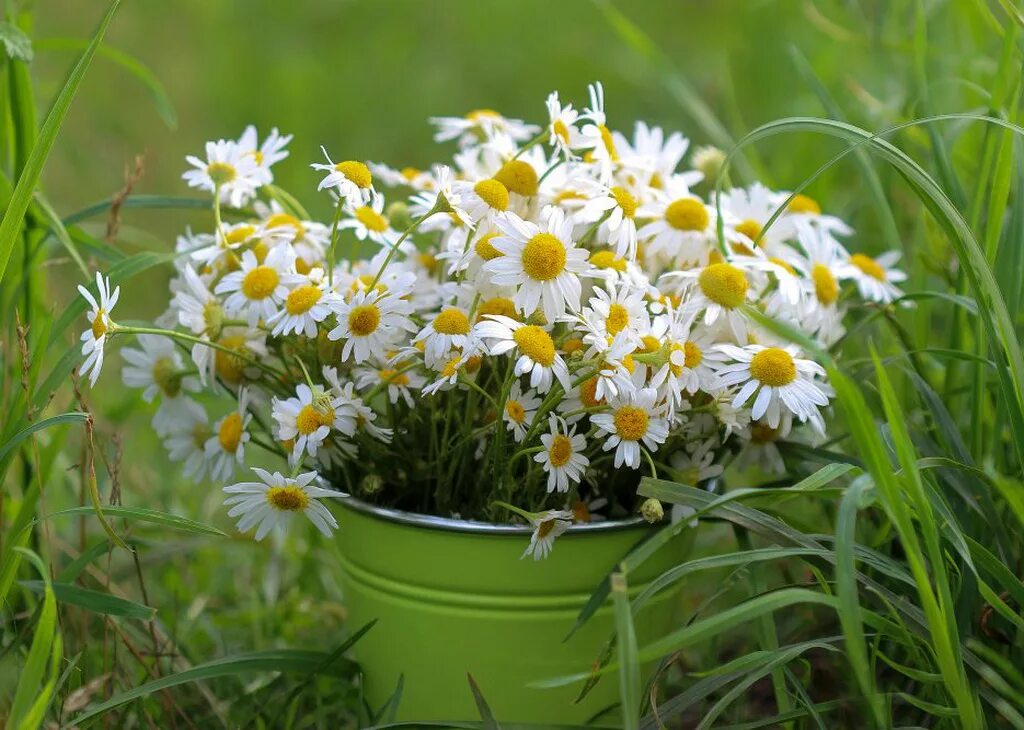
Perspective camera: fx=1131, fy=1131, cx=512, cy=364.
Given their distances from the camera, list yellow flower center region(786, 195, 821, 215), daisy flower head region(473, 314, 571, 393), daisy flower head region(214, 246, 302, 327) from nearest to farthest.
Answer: daisy flower head region(473, 314, 571, 393), daisy flower head region(214, 246, 302, 327), yellow flower center region(786, 195, 821, 215)

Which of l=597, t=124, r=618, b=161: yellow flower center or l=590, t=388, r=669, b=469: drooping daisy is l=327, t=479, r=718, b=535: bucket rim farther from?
l=597, t=124, r=618, b=161: yellow flower center

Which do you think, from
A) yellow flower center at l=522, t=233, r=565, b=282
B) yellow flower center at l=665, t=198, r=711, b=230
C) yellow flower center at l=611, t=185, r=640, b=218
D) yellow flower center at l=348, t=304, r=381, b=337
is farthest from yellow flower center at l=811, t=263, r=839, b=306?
yellow flower center at l=348, t=304, r=381, b=337

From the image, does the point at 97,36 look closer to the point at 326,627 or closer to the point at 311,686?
the point at 311,686

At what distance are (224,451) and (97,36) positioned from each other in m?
0.38

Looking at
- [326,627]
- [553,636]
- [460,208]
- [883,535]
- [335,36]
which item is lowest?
[326,627]

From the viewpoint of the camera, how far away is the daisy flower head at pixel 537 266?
2.98 ft

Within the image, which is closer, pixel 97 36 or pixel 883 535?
pixel 97 36

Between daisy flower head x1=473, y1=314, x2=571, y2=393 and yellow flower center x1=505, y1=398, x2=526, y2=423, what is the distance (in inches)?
2.2

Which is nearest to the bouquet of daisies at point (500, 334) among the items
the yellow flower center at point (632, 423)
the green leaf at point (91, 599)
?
the yellow flower center at point (632, 423)

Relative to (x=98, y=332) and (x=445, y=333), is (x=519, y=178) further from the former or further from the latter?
(x=98, y=332)

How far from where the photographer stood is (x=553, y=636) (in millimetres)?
Result: 1021

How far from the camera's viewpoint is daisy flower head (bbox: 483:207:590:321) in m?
0.91

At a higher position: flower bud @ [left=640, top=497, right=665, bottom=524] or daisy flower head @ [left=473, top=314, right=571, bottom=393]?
daisy flower head @ [left=473, top=314, right=571, bottom=393]

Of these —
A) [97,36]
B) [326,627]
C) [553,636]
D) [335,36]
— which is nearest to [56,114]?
[97,36]
